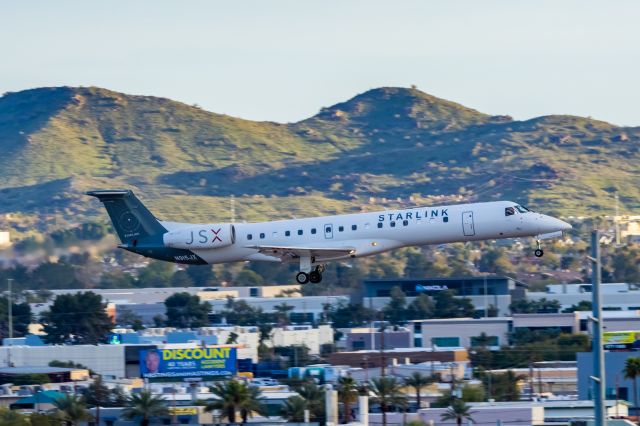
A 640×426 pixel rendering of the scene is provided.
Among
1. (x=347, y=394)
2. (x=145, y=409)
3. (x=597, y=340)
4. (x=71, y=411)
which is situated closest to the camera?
(x=597, y=340)

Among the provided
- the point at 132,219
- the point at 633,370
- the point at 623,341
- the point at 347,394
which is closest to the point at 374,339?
the point at 623,341

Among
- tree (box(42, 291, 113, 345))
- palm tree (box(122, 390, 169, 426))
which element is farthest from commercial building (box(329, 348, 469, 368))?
tree (box(42, 291, 113, 345))

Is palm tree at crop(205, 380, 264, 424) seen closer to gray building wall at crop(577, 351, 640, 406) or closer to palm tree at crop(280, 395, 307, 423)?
palm tree at crop(280, 395, 307, 423)

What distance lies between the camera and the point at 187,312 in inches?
5753

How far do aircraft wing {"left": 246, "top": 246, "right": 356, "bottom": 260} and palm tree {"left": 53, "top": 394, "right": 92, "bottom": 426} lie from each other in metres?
20.0

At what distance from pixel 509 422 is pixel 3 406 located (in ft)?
105

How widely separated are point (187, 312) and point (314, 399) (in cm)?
7623

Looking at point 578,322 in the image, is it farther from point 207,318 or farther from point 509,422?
point 509,422

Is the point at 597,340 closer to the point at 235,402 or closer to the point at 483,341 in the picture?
the point at 235,402

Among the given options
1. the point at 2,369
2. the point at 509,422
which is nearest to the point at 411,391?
the point at 509,422

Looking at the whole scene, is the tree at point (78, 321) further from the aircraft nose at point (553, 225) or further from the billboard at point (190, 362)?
the aircraft nose at point (553, 225)

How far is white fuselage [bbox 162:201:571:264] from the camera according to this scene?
184 ft

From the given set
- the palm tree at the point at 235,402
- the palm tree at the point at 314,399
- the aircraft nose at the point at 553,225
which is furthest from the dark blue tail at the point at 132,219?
the aircraft nose at the point at 553,225

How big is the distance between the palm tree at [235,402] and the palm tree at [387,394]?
6.42 meters
